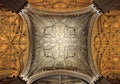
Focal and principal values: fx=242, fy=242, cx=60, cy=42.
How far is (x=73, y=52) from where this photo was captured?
42.0 ft

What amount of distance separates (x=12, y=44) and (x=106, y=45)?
15.4 ft

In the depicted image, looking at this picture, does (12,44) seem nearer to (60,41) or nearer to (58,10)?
(60,41)

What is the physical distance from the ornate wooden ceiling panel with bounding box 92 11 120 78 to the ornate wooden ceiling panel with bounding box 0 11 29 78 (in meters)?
3.51

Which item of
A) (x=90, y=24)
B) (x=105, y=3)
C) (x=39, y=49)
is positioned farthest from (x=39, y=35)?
(x=105, y=3)

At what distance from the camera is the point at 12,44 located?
39.6 feet

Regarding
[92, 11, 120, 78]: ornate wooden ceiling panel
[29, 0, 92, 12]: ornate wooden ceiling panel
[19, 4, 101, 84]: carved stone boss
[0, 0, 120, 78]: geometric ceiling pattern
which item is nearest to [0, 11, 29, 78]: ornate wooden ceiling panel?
[0, 0, 120, 78]: geometric ceiling pattern

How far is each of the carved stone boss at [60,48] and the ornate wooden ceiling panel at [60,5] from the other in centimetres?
21

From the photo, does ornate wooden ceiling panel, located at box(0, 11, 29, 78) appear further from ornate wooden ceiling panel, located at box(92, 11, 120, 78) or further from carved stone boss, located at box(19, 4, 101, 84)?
ornate wooden ceiling panel, located at box(92, 11, 120, 78)

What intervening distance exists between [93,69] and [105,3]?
413cm

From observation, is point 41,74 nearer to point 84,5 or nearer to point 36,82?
point 36,82

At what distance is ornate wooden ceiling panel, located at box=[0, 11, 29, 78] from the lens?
37.9ft

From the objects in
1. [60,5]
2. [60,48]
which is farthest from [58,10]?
[60,48]

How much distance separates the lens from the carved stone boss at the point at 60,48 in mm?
11820

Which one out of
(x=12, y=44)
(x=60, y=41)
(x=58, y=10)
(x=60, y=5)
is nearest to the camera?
(x=60, y=5)
